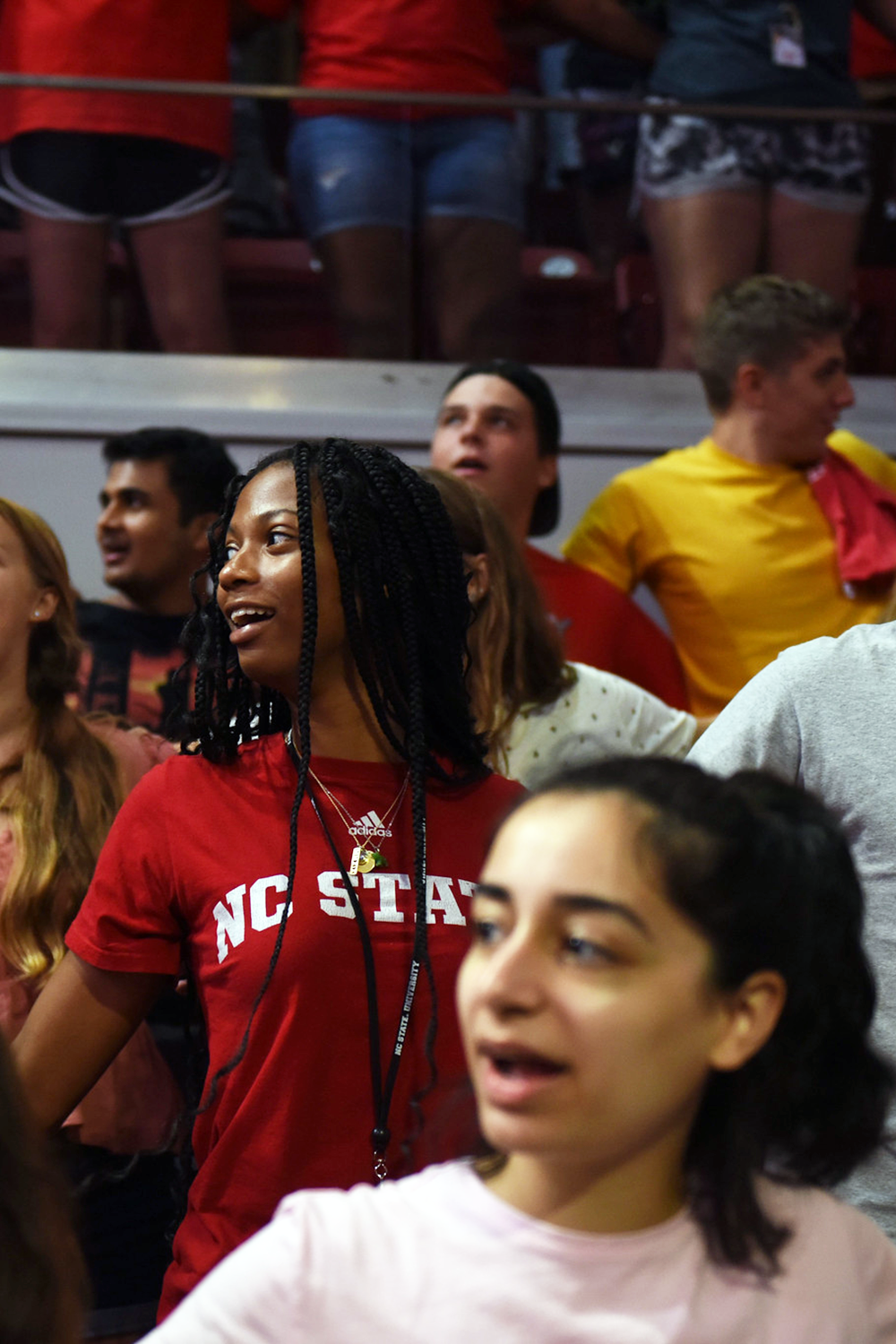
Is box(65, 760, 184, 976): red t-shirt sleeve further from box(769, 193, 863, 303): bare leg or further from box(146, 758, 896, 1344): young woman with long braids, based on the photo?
box(769, 193, 863, 303): bare leg

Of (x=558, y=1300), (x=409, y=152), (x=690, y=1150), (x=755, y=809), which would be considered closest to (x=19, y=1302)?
(x=558, y=1300)

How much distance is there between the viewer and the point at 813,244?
12.6 ft

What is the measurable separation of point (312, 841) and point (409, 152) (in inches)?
105

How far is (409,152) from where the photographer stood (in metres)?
3.74

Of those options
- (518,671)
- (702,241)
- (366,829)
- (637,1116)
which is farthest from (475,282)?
(637,1116)

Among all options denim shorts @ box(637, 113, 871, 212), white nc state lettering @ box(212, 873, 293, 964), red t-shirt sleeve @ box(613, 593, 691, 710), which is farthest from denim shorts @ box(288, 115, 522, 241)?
white nc state lettering @ box(212, 873, 293, 964)

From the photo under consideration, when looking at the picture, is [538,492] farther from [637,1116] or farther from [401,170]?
[637,1116]

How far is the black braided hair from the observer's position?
154 centimetres

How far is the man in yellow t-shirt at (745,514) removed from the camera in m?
3.06

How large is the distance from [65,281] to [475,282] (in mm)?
990

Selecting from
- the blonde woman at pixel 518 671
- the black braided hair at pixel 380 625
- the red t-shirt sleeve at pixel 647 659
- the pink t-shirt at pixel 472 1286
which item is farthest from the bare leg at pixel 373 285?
the pink t-shirt at pixel 472 1286

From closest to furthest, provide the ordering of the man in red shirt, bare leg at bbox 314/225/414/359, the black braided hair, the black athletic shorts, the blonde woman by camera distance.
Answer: the black braided hair < the blonde woman < the man in red shirt < the black athletic shorts < bare leg at bbox 314/225/414/359

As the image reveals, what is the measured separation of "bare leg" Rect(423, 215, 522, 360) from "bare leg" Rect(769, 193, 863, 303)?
62 centimetres

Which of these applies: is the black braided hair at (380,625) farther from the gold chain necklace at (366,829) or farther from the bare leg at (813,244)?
the bare leg at (813,244)
